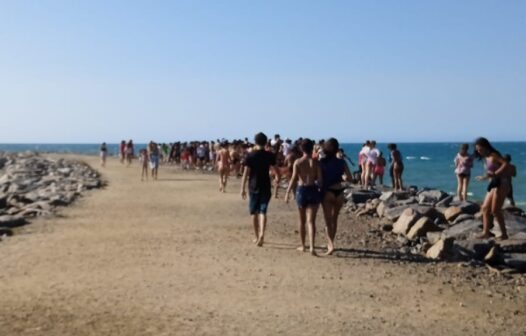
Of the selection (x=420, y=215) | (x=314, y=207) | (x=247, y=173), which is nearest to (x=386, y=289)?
(x=314, y=207)

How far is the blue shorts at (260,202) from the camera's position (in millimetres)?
10789

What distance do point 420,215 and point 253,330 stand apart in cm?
781

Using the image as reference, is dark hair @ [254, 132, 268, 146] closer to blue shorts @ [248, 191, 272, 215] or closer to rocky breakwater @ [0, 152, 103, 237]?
blue shorts @ [248, 191, 272, 215]

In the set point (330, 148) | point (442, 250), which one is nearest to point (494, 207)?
point (442, 250)

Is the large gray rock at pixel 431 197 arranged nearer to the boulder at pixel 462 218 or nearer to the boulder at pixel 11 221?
the boulder at pixel 462 218

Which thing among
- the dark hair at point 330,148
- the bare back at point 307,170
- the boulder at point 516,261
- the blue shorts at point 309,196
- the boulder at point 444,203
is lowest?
the boulder at point 516,261

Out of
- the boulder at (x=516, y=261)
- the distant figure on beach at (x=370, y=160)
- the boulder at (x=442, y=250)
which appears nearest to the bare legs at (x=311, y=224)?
the boulder at (x=442, y=250)

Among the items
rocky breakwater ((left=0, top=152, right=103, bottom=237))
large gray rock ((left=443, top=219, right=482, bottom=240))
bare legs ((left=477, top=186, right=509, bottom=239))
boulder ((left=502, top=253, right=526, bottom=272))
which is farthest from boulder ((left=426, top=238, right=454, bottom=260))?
rocky breakwater ((left=0, top=152, right=103, bottom=237))

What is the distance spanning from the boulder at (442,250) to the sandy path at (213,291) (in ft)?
3.45

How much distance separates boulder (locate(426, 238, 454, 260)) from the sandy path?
105 centimetres

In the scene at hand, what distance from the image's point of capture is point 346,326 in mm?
6738

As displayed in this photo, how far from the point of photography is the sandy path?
677cm

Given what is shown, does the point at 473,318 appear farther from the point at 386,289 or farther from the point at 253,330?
the point at 253,330

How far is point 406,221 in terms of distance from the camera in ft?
42.8
